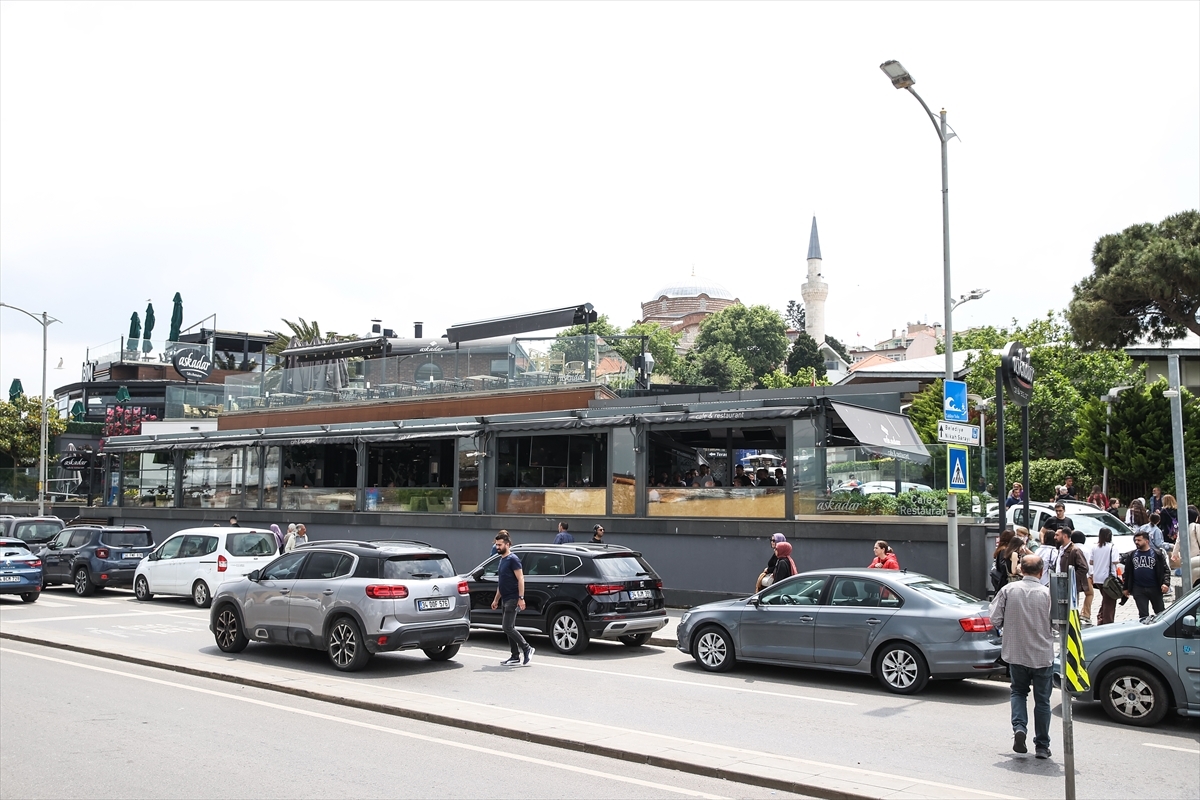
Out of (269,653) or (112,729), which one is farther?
(269,653)

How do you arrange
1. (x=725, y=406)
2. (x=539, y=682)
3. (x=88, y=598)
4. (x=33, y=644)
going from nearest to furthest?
(x=539, y=682) < (x=33, y=644) < (x=725, y=406) < (x=88, y=598)

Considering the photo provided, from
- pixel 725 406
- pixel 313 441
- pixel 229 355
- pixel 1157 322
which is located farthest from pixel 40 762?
pixel 229 355

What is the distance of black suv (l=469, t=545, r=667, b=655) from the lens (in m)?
15.1

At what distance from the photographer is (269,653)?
14930 mm

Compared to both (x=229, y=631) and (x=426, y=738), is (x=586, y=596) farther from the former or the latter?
(x=426, y=738)

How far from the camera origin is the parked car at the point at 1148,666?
980 centimetres

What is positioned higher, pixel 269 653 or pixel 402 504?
pixel 402 504

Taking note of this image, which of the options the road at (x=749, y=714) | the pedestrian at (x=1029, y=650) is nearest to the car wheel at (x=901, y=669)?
the road at (x=749, y=714)

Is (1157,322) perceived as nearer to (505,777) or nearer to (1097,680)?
(1097,680)

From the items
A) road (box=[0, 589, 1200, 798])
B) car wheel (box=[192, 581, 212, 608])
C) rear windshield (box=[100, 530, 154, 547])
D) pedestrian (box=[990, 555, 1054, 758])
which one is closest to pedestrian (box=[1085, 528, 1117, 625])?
road (box=[0, 589, 1200, 798])

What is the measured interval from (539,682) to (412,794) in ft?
17.7

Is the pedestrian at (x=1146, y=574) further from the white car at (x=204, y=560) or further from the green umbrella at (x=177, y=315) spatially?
the green umbrella at (x=177, y=315)

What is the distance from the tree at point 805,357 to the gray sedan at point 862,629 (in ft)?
307

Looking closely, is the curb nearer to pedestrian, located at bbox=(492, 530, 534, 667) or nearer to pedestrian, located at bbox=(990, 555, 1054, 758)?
pedestrian, located at bbox=(990, 555, 1054, 758)
